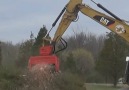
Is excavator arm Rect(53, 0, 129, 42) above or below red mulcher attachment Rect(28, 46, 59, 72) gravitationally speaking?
above

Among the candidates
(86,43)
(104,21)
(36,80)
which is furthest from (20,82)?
(86,43)

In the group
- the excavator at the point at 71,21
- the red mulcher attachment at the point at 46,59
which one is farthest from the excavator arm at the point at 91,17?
the red mulcher attachment at the point at 46,59

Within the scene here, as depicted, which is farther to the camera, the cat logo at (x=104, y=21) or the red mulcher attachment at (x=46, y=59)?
the cat logo at (x=104, y=21)

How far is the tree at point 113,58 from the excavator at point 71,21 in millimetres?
36435

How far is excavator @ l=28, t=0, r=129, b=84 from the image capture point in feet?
55.8

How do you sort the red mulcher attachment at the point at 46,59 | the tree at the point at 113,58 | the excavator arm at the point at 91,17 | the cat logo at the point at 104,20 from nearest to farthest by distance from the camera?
the red mulcher attachment at the point at 46,59 → the excavator arm at the point at 91,17 → the cat logo at the point at 104,20 → the tree at the point at 113,58

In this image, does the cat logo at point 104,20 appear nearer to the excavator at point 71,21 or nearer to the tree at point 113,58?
the excavator at point 71,21

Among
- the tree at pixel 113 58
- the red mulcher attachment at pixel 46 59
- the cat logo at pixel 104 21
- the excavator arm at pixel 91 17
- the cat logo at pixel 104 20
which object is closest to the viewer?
the red mulcher attachment at pixel 46 59

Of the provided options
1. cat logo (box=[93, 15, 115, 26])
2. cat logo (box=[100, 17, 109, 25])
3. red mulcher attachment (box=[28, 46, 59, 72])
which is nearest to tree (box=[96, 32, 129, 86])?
cat logo (box=[93, 15, 115, 26])

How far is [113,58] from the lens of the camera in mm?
54969

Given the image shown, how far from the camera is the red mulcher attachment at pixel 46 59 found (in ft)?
55.3

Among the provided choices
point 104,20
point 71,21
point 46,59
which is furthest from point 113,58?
point 46,59

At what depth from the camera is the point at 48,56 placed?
1700 cm

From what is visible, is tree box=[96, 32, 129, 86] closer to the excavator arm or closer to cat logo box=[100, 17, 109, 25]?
the excavator arm
